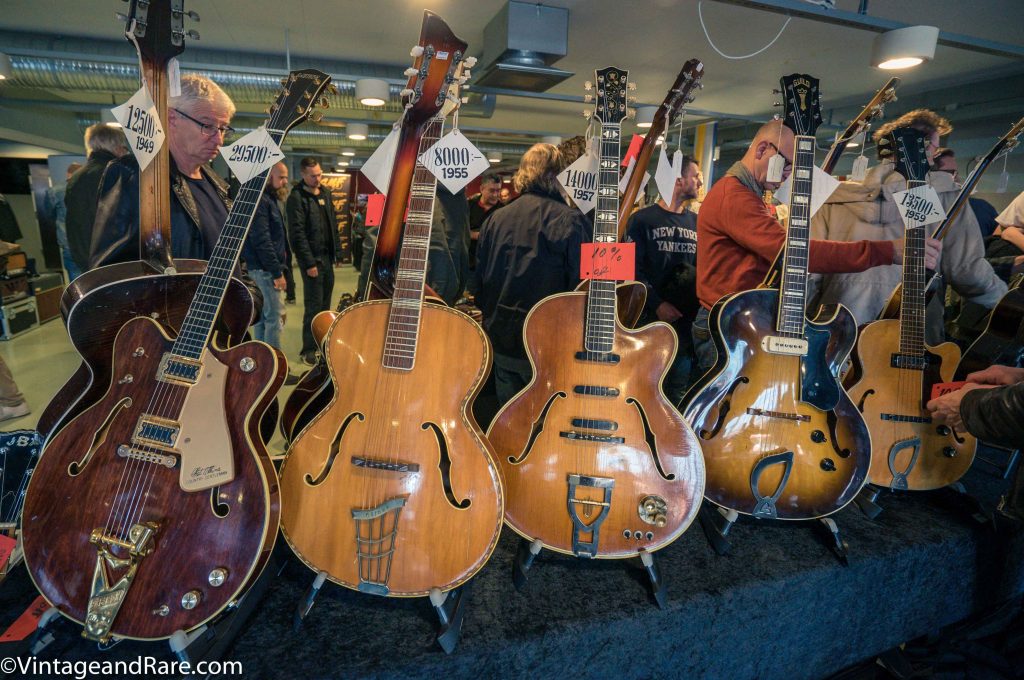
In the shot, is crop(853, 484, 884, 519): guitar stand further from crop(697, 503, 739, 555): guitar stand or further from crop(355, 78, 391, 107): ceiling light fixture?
crop(355, 78, 391, 107): ceiling light fixture

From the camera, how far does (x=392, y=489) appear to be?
121 cm

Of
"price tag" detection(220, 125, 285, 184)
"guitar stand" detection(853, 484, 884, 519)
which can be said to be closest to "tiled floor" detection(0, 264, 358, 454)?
"price tag" detection(220, 125, 285, 184)

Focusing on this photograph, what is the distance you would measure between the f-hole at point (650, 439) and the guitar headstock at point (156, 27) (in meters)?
1.62

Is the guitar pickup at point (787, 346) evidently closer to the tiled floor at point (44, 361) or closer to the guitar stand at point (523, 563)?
the guitar stand at point (523, 563)

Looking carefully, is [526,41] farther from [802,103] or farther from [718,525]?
[718,525]

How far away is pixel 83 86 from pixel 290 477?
733cm

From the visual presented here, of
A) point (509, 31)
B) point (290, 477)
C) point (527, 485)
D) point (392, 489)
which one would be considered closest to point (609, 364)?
point (527, 485)

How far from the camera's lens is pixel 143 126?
1.36m

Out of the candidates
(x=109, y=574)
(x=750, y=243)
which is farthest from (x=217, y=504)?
(x=750, y=243)

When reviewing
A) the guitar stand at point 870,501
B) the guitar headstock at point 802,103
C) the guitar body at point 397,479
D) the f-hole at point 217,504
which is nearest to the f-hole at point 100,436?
the f-hole at point 217,504

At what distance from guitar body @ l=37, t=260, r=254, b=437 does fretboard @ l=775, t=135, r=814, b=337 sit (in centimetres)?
162

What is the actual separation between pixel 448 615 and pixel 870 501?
5.17 ft

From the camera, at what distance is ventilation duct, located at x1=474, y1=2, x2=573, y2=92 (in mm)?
4621

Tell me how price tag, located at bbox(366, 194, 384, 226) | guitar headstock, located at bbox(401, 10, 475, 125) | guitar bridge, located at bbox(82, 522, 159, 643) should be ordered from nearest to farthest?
guitar bridge, located at bbox(82, 522, 159, 643) < guitar headstock, located at bbox(401, 10, 475, 125) < price tag, located at bbox(366, 194, 384, 226)
